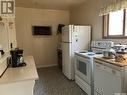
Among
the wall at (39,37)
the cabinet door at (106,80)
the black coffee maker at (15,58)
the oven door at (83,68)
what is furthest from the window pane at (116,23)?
the wall at (39,37)

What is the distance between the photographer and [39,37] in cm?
544

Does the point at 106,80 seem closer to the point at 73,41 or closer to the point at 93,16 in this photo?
the point at 73,41

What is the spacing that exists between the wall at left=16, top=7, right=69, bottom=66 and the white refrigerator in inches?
65.5

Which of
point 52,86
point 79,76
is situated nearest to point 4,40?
point 52,86

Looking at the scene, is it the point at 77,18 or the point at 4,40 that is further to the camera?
the point at 77,18

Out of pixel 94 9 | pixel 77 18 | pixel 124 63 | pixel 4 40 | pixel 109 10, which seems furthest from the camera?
pixel 77 18

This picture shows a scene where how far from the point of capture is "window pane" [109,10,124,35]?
3.09 meters

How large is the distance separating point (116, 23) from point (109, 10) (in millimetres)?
422

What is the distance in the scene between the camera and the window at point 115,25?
2969 millimetres

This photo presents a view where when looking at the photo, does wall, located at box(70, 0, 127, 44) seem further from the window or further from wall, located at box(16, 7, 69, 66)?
wall, located at box(16, 7, 69, 66)

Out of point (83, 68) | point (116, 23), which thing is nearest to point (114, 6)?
point (116, 23)

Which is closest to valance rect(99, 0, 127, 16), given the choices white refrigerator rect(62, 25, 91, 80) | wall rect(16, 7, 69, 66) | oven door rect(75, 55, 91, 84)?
white refrigerator rect(62, 25, 91, 80)

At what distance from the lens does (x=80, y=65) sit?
3395 millimetres

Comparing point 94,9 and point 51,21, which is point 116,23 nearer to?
point 94,9
